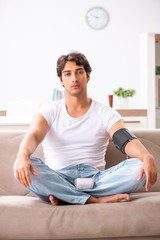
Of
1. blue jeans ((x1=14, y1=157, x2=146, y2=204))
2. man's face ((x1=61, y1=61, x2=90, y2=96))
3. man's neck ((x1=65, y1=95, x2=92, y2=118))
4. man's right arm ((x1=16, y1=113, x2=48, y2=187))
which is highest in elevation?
Result: man's face ((x1=61, y1=61, x2=90, y2=96))

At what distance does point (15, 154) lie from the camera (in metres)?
2.08

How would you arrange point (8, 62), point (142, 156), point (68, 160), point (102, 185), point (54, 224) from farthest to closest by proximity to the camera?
point (8, 62), point (68, 160), point (102, 185), point (142, 156), point (54, 224)

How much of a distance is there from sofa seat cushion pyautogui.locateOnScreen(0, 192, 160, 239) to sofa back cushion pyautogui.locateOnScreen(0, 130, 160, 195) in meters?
0.48

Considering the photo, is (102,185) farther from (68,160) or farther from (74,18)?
(74,18)

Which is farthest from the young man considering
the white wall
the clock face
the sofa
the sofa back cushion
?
the clock face

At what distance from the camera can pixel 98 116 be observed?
1.90 metres

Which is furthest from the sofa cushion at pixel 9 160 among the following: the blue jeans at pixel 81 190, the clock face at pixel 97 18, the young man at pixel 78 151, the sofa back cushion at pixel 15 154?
the clock face at pixel 97 18

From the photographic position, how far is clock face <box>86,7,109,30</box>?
18.4 feet

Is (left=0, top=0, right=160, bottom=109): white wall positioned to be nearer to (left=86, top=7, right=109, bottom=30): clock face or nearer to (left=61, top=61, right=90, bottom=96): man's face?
(left=86, top=7, right=109, bottom=30): clock face

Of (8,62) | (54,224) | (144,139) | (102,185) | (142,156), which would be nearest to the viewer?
(54,224)

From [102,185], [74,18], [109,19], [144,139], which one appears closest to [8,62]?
[74,18]

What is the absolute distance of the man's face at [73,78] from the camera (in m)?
1.91

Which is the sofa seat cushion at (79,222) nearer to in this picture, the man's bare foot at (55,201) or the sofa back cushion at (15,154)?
the man's bare foot at (55,201)

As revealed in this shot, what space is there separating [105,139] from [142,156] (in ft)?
1.15
